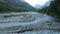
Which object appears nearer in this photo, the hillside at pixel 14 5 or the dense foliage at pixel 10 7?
the dense foliage at pixel 10 7

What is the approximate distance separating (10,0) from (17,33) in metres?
21.6

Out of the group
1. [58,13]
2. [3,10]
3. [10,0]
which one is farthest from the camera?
[10,0]

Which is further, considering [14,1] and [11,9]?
[14,1]

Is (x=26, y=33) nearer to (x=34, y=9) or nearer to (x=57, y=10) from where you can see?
(x=57, y=10)

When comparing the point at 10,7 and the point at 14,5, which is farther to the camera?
the point at 14,5

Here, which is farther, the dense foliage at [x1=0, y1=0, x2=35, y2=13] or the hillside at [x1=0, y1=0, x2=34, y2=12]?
the hillside at [x1=0, y1=0, x2=34, y2=12]

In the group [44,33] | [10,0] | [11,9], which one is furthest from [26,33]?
[10,0]

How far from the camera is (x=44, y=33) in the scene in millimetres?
6672

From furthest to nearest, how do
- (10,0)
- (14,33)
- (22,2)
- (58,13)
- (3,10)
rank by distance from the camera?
(22,2) < (10,0) < (3,10) < (58,13) < (14,33)

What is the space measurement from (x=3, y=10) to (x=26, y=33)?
1711 cm

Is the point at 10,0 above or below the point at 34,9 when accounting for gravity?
above

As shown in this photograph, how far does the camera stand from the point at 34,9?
3184 centimetres

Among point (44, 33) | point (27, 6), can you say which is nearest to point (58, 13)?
point (44, 33)

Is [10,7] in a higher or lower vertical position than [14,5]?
lower
